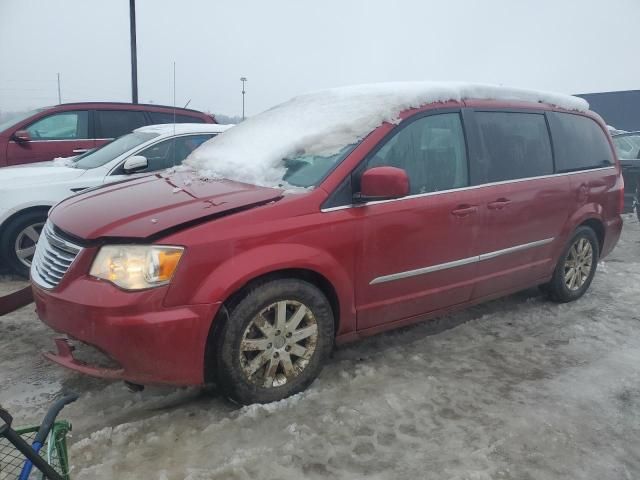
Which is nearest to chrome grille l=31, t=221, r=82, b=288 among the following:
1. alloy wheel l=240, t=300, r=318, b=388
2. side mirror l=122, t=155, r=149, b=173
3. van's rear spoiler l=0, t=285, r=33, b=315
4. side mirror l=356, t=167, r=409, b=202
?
van's rear spoiler l=0, t=285, r=33, b=315

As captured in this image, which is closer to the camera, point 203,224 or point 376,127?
point 203,224

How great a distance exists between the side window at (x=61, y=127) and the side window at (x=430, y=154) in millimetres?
5733

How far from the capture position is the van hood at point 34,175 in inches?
189

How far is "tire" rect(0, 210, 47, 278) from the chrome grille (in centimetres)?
214

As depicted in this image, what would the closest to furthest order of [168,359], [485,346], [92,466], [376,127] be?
[92,466]
[168,359]
[376,127]
[485,346]

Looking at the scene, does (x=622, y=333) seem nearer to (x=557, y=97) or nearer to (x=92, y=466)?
(x=557, y=97)

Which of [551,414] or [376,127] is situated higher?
[376,127]

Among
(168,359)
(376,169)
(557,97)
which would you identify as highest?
(557,97)

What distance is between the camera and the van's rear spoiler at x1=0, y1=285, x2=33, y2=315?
3228 mm

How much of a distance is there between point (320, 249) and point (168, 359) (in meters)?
0.94

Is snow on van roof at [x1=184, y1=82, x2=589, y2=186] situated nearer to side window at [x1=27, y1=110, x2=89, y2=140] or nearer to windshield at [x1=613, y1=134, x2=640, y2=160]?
side window at [x1=27, y1=110, x2=89, y2=140]

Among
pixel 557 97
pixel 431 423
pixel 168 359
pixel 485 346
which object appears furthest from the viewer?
pixel 557 97

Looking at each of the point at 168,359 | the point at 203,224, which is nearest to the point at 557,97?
the point at 203,224

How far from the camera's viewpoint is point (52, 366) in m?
3.19
